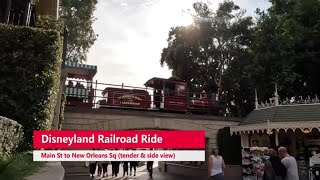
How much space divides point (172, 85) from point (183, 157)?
16.2 metres

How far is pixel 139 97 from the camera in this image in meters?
20.8

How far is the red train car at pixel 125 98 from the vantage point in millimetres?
20062

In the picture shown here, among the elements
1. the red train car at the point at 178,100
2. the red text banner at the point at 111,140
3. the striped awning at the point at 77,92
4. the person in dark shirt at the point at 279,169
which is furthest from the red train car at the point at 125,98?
the person in dark shirt at the point at 279,169

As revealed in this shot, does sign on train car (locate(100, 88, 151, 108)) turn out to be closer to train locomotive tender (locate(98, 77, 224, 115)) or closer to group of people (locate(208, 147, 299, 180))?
train locomotive tender (locate(98, 77, 224, 115))

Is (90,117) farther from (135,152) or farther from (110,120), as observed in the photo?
(135,152)

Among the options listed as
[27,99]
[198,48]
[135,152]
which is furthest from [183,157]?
[198,48]

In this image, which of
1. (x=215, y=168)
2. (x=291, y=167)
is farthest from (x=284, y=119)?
(x=291, y=167)

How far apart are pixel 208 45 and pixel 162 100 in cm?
1488

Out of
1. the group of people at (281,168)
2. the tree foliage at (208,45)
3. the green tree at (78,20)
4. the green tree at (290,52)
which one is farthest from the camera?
the tree foliage at (208,45)

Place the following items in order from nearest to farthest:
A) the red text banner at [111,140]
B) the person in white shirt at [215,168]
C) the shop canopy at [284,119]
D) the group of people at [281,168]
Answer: the red text banner at [111,140] → the group of people at [281,168] → the person in white shirt at [215,168] → the shop canopy at [284,119]

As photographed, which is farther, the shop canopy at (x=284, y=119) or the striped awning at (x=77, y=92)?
the striped awning at (x=77, y=92)

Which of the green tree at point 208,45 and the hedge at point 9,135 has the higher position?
the green tree at point 208,45

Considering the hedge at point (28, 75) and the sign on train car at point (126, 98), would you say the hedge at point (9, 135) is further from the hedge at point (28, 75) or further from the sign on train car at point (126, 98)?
the sign on train car at point (126, 98)

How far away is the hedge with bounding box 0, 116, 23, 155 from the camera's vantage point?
6164mm
